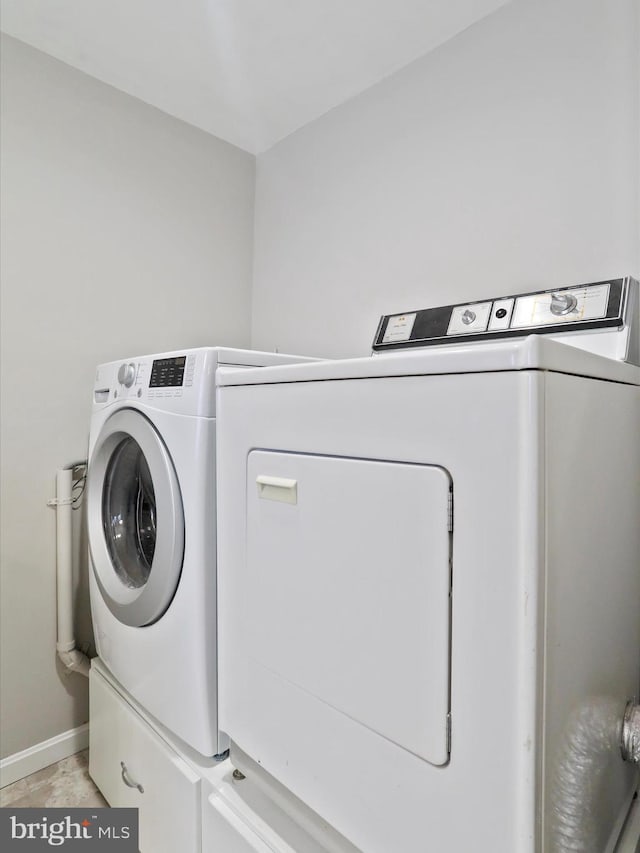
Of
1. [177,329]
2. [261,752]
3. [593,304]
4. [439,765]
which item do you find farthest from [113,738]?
[593,304]

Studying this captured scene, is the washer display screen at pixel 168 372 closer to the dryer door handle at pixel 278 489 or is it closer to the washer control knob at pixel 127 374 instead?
the washer control knob at pixel 127 374

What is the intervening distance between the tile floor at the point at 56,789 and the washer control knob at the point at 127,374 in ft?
4.24

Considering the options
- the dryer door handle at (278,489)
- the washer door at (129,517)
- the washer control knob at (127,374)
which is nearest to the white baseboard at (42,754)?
the washer door at (129,517)

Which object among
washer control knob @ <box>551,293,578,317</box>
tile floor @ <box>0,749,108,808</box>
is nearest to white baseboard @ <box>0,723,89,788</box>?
tile floor @ <box>0,749,108,808</box>

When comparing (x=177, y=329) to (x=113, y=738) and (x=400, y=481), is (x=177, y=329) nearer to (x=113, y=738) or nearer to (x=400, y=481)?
(x=113, y=738)

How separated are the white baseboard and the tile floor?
19 mm

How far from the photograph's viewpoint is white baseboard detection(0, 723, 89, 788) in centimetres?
159

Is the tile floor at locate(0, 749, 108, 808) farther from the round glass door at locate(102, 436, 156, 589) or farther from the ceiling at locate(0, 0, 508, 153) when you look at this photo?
the ceiling at locate(0, 0, 508, 153)

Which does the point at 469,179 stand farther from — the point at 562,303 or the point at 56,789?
the point at 56,789

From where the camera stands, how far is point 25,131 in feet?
5.37

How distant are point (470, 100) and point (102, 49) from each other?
1267 mm

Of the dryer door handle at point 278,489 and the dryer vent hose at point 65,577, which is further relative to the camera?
the dryer vent hose at point 65,577

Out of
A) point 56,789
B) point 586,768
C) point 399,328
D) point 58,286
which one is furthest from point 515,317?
point 56,789

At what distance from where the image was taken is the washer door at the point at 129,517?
114 cm
